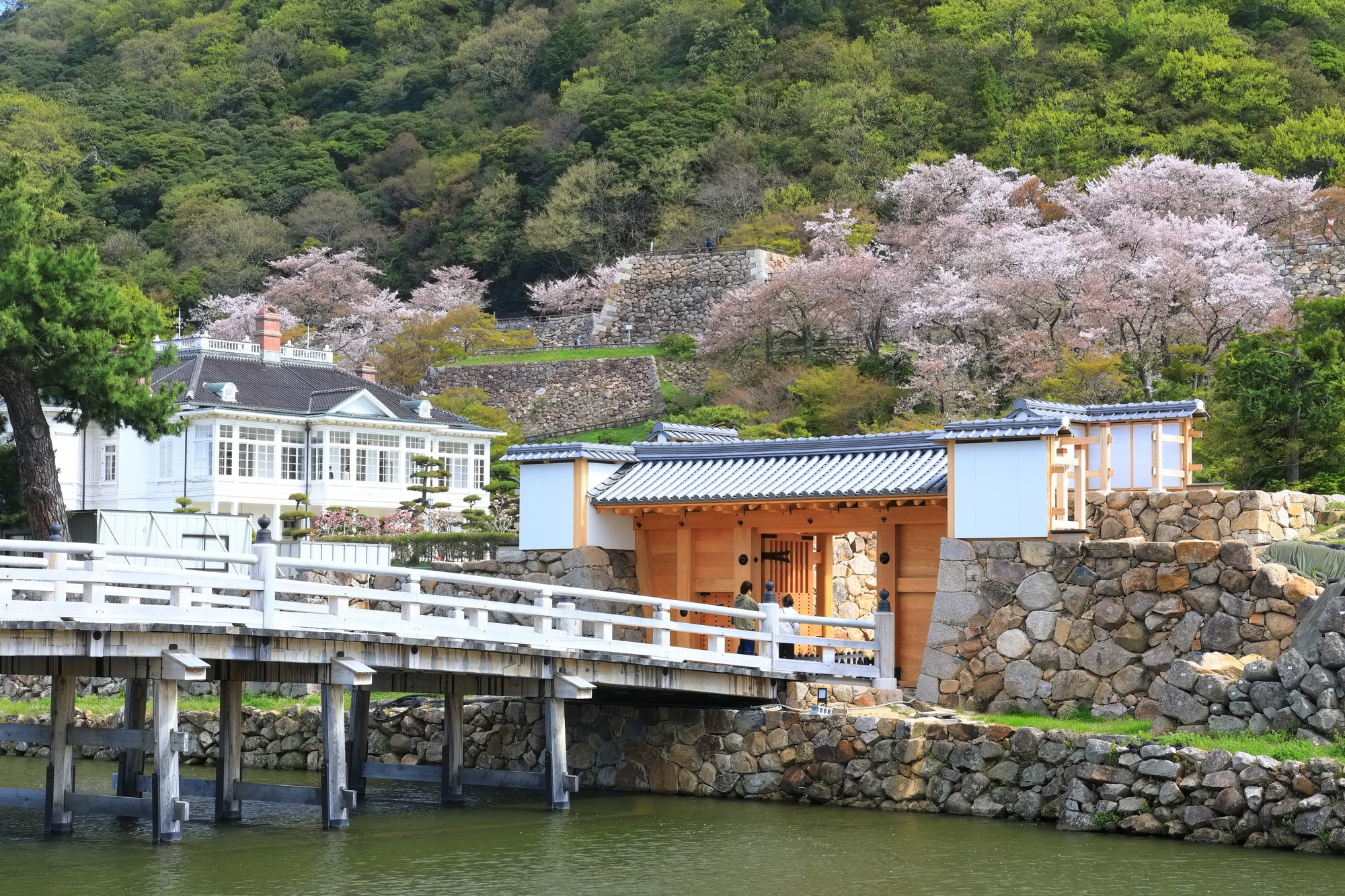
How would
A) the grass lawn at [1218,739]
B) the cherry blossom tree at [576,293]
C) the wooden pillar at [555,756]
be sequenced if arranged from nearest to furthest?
the grass lawn at [1218,739]
the wooden pillar at [555,756]
the cherry blossom tree at [576,293]

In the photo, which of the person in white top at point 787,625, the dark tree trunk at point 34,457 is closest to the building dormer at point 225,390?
the dark tree trunk at point 34,457

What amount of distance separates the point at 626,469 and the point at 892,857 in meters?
9.48

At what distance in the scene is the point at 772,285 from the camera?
49.3 meters

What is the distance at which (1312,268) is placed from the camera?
44.2 m

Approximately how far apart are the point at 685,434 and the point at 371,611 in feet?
27.0

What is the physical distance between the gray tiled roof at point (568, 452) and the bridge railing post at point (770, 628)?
4113 mm

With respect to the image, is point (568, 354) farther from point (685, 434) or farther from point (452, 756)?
point (452, 756)

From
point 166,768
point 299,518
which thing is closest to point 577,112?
point 299,518

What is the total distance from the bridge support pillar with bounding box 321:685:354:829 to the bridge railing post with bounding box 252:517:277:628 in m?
1.22

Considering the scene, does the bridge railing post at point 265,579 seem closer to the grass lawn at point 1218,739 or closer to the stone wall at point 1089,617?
the grass lawn at point 1218,739

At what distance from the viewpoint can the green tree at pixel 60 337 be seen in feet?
84.4

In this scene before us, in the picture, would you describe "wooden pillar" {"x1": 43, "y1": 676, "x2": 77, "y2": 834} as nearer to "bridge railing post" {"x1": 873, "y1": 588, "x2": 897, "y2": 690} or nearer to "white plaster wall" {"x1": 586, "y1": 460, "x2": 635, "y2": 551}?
"white plaster wall" {"x1": 586, "y1": 460, "x2": 635, "y2": 551}

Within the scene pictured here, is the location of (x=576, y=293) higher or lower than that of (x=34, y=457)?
higher

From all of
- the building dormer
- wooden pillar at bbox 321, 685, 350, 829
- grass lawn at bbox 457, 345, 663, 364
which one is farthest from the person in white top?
grass lawn at bbox 457, 345, 663, 364
